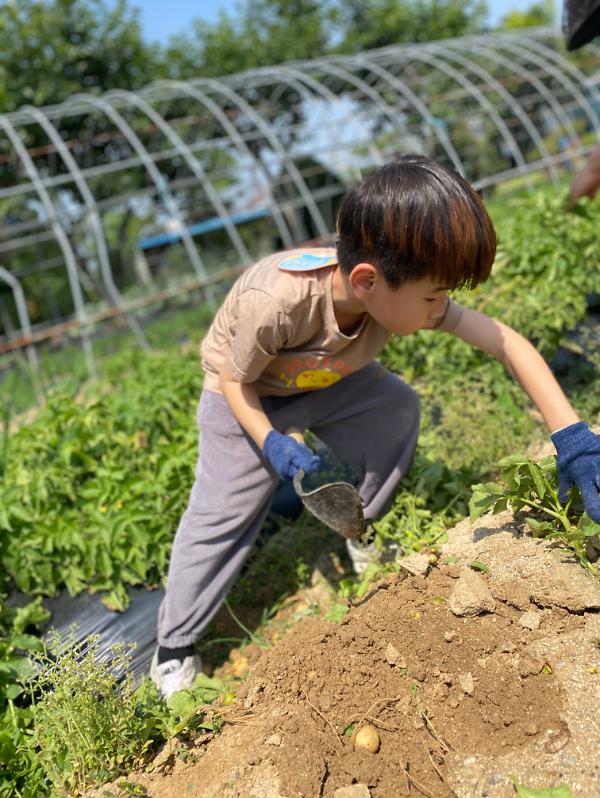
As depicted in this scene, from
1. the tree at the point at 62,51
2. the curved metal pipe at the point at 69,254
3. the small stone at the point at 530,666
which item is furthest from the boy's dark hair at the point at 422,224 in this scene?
the tree at the point at 62,51

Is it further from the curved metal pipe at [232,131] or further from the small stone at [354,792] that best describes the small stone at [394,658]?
the curved metal pipe at [232,131]

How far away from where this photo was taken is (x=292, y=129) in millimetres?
9727

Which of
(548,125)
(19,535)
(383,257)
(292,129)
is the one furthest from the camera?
(548,125)

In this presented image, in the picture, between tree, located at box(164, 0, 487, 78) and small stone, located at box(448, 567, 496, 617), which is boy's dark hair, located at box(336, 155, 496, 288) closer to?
small stone, located at box(448, 567, 496, 617)

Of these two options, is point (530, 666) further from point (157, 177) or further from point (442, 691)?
point (157, 177)

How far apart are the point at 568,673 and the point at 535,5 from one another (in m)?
28.6

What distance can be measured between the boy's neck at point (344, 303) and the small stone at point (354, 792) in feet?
3.55

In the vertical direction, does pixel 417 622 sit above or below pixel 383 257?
below

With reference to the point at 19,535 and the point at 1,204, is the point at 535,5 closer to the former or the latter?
the point at 1,204

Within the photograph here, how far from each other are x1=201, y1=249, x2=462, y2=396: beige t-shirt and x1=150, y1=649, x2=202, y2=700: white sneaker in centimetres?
80

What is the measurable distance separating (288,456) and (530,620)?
66 cm

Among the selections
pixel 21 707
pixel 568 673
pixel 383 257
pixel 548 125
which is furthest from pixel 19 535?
pixel 548 125

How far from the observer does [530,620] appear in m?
1.61

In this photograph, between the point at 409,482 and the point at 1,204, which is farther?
the point at 1,204
